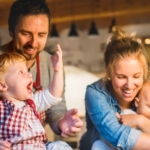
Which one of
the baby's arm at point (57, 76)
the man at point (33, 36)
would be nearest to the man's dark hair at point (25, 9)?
the man at point (33, 36)

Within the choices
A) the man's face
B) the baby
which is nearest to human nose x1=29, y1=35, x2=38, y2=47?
the man's face

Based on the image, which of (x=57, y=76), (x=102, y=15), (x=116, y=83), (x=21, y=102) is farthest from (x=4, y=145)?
(x=102, y=15)

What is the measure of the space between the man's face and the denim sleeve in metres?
0.20

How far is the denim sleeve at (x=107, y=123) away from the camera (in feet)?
3.16

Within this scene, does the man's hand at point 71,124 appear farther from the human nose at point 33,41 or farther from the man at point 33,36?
the human nose at point 33,41

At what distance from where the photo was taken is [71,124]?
985mm

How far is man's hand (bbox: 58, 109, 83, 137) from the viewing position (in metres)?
0.96

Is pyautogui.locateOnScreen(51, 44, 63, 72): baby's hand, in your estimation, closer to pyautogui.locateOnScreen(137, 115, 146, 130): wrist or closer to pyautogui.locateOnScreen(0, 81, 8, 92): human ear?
pyautogui.locateOnScreen(0, 81, 8, 92): human ear

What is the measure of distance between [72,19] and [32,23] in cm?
62

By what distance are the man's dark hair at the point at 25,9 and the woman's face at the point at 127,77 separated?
0.28 metres

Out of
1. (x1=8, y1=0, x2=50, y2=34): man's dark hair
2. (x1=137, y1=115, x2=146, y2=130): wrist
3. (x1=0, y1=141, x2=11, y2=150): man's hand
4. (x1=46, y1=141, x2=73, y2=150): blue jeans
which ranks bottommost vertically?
(x1=46, y1=141, x2=73, y2=150): blue jeans

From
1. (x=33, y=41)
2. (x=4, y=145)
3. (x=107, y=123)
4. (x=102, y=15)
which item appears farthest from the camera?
(x=102, y=15)

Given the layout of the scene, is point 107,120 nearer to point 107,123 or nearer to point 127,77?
point 107,123

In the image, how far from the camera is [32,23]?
110 cm
